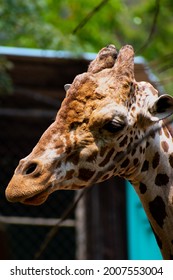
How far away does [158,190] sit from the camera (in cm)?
430

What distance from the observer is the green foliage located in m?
8.63

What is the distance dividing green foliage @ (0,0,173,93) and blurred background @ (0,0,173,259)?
0.01 m

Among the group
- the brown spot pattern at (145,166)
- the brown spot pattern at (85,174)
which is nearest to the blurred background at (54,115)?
the brown spot pattern at (145,166)

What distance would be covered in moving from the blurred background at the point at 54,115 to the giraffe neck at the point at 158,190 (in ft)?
13.3

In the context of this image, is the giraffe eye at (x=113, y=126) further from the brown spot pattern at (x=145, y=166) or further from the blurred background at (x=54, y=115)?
the blurred background at (x=54, y=115)

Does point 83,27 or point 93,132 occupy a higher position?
point 83,27

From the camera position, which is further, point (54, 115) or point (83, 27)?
point (54, 115)

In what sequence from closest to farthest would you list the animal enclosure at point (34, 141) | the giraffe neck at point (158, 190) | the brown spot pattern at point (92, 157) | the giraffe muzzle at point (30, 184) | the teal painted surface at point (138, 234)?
the giraffe muzzle at point (30, 184) → the brown spot pattern at point (92, 157) → the giraffe neck at point (158, 190) → the teal painted surface at point (138, 234) → the animal enclosure at point (34, 141)

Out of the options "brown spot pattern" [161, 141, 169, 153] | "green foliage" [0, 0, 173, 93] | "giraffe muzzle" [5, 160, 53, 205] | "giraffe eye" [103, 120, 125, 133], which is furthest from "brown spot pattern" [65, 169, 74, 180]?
"green foliage" [0, 0, 173, 93]

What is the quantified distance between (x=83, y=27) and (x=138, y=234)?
215 cm

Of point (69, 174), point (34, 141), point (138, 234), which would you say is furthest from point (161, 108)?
point (34, 141)

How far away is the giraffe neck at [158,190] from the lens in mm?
4266

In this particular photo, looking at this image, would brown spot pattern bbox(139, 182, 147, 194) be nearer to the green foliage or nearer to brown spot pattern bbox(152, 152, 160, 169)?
brown spot pattern bbox(152, 152, 160, 169)

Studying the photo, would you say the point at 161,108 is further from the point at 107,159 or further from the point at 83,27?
the point at 83,27
